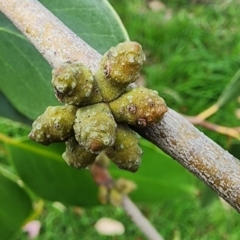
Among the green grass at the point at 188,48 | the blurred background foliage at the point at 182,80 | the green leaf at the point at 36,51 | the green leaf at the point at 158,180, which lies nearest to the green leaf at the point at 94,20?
the green leaf at the point at 36,51

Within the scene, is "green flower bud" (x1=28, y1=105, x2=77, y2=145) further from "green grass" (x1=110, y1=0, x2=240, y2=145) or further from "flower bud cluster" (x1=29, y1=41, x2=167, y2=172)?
"green grass" (x1=110, y1=0, x2=240, y2=145)

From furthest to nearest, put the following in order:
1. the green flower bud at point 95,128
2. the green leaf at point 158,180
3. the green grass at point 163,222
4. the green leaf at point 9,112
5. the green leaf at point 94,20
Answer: the green grass at point 163,222, the green leaf at point 158,180, the green leaf at point 9,112, the green leaf at point 94,20, the green flower bud at point 95,128

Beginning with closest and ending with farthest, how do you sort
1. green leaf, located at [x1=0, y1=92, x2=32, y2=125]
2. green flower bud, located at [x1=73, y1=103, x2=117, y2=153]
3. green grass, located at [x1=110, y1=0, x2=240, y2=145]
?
green flower bud, located at [x1=73, y1=103, x2=117, y2=153]
green leaf, located at [x1=0, y1=92, x2=32, y2=125]
green grass, located at [x1=110, y1=0, x2=240, y2=145]

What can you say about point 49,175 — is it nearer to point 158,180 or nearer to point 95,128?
point 158,180

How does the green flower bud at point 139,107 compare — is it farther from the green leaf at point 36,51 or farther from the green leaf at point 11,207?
the green leaf at point 11,207

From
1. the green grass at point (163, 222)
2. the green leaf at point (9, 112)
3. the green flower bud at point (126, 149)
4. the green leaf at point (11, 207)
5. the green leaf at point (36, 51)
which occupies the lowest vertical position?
the green grass at point (163, 222)

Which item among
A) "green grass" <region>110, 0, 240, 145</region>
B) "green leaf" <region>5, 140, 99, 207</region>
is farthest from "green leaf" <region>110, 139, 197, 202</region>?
"green grass" <region>110, 0, 240, 145</region>

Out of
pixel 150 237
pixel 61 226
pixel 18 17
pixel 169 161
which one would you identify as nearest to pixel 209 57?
Result: pixel 61 226
